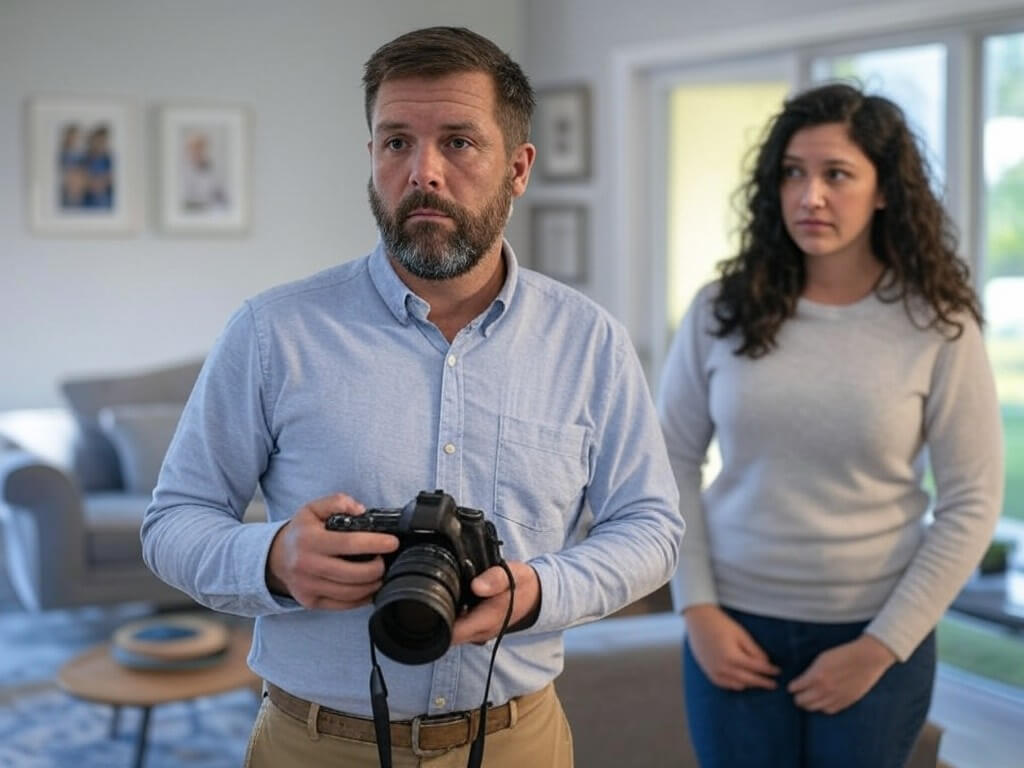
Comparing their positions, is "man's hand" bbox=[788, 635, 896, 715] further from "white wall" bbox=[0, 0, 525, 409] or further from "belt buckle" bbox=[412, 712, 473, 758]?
"white wall" bbox=[0, 0, 525, 409]

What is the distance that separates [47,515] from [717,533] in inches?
117

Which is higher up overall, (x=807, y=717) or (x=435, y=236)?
(x=435, y=236)

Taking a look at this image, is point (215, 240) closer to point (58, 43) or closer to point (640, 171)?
point (58, 43)

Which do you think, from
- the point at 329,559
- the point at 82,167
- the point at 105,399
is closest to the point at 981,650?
the point at 329,559

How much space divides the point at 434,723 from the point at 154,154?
15.7 ft

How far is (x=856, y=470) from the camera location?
68.1 inches

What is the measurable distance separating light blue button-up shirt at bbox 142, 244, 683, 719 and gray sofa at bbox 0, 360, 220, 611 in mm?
3140

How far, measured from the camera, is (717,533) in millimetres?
1820

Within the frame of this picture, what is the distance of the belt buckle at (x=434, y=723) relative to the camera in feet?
4.14

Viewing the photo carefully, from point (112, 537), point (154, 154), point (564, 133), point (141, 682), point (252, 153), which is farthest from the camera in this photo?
point (564, 133)

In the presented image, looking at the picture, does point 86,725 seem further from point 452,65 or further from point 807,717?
point 452,65

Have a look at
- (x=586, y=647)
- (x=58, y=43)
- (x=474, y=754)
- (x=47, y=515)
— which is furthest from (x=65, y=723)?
(x=58, y=43)

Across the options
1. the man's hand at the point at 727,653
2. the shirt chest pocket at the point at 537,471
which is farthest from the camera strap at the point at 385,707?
the man's hand at the point at 727,653

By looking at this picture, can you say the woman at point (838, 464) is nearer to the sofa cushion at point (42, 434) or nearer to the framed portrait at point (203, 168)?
the sofa cushion at point (42, 434)
